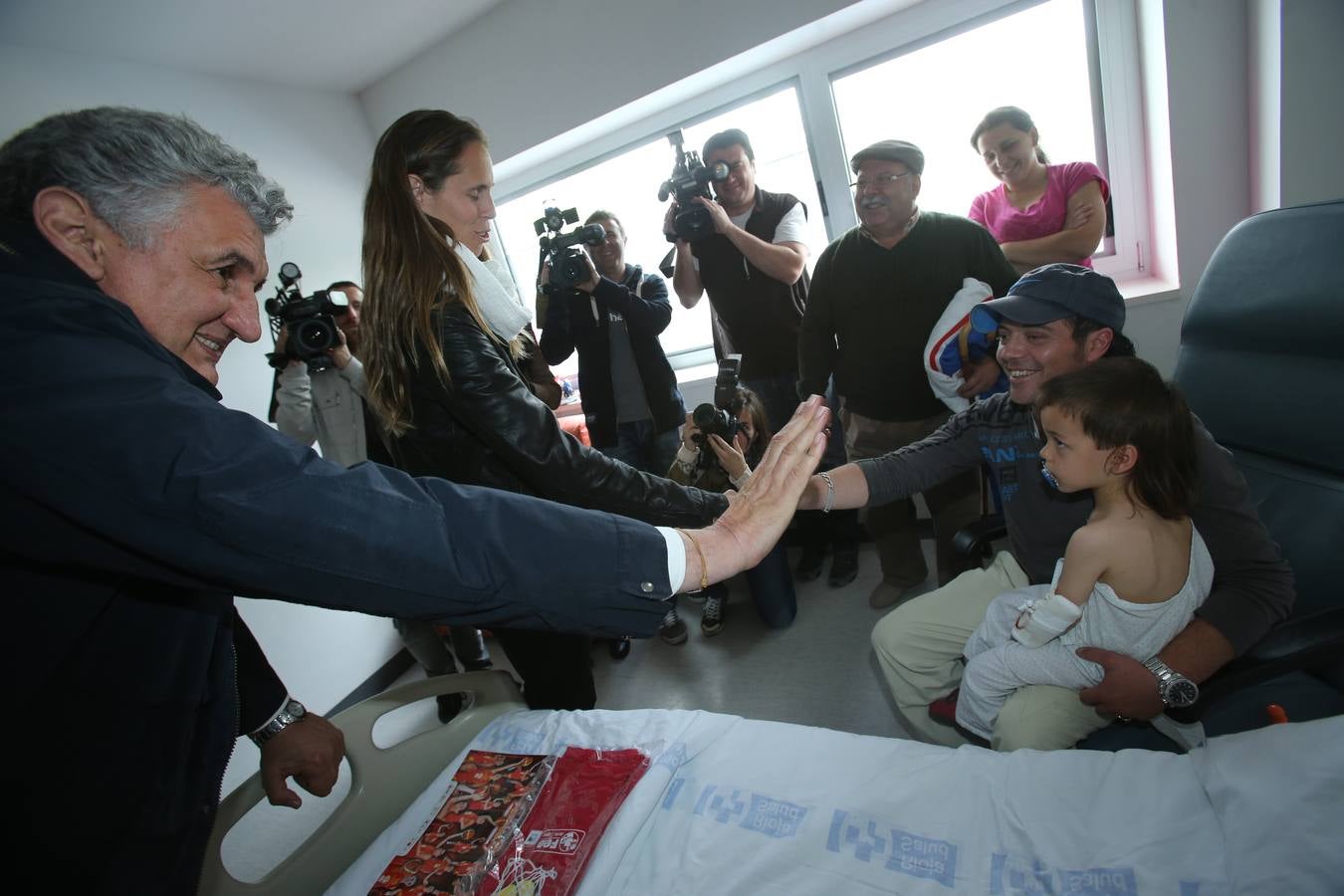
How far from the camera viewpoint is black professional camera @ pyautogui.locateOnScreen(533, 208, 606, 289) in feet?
6.74

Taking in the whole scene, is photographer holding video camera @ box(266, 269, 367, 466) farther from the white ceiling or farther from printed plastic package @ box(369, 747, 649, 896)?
printed plastic package @ box(369, 747, 649, 896)

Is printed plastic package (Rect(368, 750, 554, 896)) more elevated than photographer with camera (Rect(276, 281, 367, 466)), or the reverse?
photographer with camera (Rect(276, 281, 367, 466))

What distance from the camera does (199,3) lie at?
7.27 feet

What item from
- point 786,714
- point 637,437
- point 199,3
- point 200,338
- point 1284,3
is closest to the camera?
point 200,338

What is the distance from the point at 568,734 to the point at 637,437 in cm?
159

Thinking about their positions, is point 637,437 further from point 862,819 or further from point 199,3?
point 199,3

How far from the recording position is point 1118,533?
3.76 ft

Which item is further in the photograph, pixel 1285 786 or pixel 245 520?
pixel 1285 786

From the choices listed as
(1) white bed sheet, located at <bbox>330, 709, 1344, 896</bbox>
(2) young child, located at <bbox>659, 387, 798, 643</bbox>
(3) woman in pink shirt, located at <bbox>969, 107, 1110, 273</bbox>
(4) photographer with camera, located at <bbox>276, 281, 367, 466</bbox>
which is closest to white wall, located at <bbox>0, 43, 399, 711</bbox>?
(4) photographer with camera, located at <bbox>276, 281, 367, 466</bbox>

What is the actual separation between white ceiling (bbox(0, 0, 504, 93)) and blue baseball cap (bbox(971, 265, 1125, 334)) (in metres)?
2.71

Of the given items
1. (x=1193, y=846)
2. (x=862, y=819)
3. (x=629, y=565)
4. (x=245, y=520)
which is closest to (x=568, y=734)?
(x=862, y=819)

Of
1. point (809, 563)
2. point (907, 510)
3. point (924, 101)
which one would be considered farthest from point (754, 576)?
point (924, 101)

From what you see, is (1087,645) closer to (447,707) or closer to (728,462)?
(728,462)

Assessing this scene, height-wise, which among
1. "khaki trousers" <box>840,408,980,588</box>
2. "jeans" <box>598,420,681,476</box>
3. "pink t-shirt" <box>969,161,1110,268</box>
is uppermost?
"pink t-shirt" <box>969,161,1110,268</box>
